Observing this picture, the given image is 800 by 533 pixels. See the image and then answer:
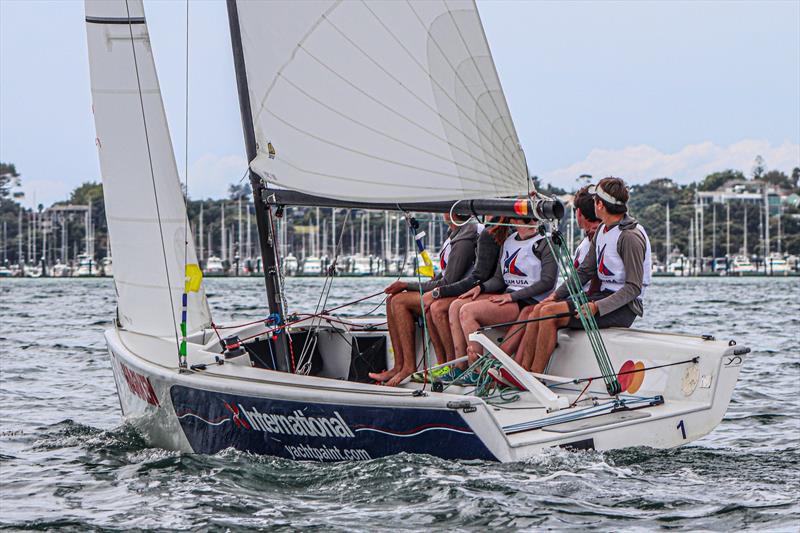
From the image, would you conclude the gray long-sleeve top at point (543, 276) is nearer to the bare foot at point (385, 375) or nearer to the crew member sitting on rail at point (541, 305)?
the crew member sitting on rail at point (541, 305)

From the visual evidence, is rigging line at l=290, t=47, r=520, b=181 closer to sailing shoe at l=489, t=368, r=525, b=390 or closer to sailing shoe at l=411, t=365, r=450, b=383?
sailing shoe at l=489, t=368, r=525, b=390

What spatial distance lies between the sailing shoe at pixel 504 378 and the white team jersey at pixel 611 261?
730 millimetres

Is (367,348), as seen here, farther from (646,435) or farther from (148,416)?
(646,435)

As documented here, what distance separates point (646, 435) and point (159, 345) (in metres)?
2.89

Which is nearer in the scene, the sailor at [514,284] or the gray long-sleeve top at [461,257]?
the sailor at [514,284]

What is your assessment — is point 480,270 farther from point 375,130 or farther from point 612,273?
point 375,130

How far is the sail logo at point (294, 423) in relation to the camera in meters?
5.56

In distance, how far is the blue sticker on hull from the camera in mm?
5336

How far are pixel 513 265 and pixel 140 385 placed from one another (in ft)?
7.46

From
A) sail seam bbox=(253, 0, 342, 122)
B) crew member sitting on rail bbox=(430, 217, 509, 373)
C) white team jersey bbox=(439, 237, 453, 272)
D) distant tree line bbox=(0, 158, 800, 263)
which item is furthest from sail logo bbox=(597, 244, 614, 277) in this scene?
distant tree line bbox=(0, 158, 800, 263)

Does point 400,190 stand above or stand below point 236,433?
above

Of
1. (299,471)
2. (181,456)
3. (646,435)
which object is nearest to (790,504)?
(646,435)

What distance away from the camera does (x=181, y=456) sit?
630 cm

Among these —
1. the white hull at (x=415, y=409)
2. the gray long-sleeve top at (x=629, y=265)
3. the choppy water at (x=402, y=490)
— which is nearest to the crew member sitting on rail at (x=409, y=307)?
the white hull at (x=415, y=409)
